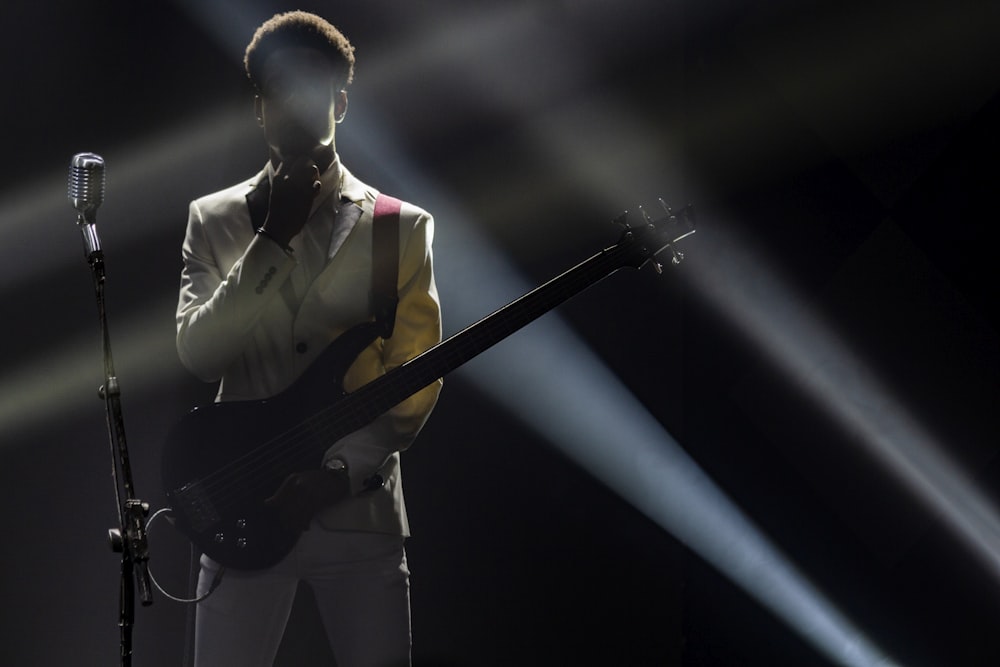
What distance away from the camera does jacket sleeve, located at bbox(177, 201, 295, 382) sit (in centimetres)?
245

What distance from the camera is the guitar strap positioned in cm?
262

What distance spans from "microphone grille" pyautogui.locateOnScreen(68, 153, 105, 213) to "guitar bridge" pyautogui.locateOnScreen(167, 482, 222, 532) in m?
0.67

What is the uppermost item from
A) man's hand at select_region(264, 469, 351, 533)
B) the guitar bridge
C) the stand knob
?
the guitar bridge

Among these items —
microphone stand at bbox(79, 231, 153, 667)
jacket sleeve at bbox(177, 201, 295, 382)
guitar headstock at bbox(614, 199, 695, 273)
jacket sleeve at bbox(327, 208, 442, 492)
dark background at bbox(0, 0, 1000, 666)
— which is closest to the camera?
microphone stand at bbox(79, 231, 153, 667)

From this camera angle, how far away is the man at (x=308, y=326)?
2490mm

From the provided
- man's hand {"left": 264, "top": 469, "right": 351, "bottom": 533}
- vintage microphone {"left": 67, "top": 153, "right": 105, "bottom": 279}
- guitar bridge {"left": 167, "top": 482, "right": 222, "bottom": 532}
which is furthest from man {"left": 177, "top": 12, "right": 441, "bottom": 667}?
vintage microphone {"left": 67, "top": 153, "right": 105, "bottom": 279}

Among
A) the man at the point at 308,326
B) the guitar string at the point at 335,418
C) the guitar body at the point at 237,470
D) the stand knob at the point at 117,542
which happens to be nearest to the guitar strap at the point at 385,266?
the man at the point at 308,326

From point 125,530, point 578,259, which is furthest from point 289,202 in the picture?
point 578,259

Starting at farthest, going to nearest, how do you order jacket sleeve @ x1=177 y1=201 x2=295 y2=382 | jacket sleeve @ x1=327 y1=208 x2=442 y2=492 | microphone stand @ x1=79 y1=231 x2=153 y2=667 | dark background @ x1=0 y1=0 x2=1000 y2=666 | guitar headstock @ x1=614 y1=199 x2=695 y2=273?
dark background @ x1=0 y1=0 x2=1000 y2=666
guitar headstock @ x1=614 y1=199 x2=695 y2=273
jacket sleeve @ x1=327 y1=208 x2=442 y2=492
jacket sleeve @ x1=177 y1=201 x2=295 y2=382
microphone stand @ x1=79 y1=231 x2=153 y2=667

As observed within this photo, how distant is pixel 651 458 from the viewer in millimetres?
3438

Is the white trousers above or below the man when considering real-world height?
below

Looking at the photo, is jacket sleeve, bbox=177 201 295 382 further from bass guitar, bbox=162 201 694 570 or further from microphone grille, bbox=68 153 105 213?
microphone grille, bbox=68 153 105 213

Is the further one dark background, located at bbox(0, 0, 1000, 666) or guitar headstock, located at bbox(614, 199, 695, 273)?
dark background, located at bbox(0, 0, 1000, 666)

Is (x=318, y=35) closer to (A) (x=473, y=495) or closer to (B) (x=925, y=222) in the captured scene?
(A) (x=473, y=495)
